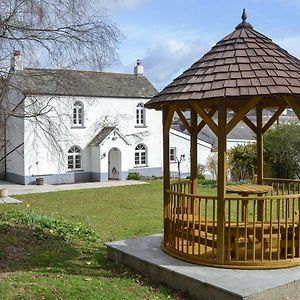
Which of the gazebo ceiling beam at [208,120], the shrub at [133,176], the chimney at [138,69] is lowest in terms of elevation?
the shrub at [133,176]

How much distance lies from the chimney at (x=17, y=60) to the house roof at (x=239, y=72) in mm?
3161

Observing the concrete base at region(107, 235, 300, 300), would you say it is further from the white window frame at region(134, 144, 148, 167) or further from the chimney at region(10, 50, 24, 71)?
the white window frame at region(134, 144, 148, 167)

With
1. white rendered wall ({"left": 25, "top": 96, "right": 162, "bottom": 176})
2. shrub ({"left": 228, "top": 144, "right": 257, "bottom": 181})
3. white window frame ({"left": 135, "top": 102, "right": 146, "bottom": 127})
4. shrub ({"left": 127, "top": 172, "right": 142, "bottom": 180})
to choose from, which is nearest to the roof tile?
shrub ({"left": 228, "top": 144, "right": 257, "bottom": 181})

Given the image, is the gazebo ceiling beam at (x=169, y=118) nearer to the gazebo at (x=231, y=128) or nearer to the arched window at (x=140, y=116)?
the gazebo at (x=231, y=128)

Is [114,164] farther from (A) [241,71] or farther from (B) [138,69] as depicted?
(A) [241,71]

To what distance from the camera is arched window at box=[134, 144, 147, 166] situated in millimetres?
32906

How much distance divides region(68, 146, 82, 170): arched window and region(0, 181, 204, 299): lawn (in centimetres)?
1338

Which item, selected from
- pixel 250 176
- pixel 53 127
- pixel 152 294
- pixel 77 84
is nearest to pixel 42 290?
pixel 152 294

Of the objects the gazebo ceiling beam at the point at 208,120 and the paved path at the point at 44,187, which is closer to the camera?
the gazebo ceiling beam at the point at 208,120

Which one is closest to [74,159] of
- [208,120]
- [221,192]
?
[208,120]

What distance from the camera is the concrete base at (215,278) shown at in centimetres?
609

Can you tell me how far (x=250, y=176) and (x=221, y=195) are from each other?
65.9ft

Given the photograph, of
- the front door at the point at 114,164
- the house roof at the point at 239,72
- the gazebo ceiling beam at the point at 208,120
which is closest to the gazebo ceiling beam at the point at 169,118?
the house roof at the point at 239,72

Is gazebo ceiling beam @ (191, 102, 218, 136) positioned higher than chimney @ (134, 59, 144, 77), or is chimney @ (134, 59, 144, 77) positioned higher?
chimney @ (134, 59, 144, 77)
